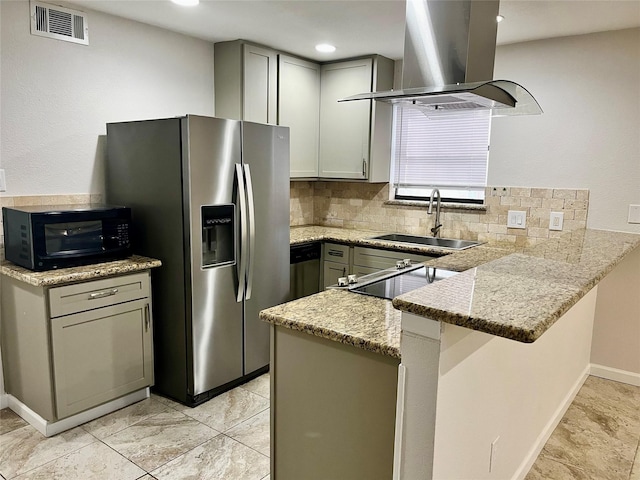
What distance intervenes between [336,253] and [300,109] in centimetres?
124

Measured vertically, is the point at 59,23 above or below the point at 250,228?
above

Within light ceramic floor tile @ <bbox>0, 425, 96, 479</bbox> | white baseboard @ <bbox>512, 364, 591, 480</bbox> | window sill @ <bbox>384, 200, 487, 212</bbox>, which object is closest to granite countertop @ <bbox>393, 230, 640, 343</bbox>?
white baseboard @ <bbox>512, 364, 591, 480</bbox>

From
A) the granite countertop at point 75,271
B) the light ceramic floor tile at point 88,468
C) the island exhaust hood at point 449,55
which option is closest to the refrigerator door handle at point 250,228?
the granite countertop at point 75,271

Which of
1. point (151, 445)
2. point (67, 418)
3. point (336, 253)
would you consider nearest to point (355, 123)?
point (336, 253)

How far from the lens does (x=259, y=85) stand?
358cm

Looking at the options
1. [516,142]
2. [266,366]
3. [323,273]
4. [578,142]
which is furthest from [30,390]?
[578,142]

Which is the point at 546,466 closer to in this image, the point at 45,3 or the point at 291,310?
the point at 291,310

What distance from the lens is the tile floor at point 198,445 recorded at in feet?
7.29

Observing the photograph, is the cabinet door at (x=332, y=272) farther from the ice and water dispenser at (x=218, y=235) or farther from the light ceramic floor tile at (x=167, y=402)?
the light ceramic floor tile at (x=167, y=402)

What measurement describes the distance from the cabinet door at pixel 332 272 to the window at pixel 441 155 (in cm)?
86

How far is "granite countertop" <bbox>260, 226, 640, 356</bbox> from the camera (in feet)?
3.75

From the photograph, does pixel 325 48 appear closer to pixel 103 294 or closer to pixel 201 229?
pixel 201 229

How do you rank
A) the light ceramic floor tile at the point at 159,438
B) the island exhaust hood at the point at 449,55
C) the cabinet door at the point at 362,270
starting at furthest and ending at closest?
the cabinet door at the point at 362,270, the light ceramic floor tile at the point at 159,438, the island exhaust hood at the point at 449,55

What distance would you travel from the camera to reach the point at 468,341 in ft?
4.78
